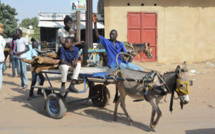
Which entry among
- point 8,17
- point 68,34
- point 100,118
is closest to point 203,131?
point 100,118

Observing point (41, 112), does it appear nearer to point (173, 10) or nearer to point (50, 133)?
point (50, 133)

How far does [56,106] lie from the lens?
19.0ft

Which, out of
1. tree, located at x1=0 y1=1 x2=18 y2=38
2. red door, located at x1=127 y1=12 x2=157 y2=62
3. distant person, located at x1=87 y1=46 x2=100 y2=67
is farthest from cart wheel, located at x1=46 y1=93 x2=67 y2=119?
tree, located at x1=0 y1=1 x2=18 y2=38

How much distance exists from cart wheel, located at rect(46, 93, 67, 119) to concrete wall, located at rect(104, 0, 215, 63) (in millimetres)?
10485

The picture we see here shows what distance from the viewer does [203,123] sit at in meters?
5.50

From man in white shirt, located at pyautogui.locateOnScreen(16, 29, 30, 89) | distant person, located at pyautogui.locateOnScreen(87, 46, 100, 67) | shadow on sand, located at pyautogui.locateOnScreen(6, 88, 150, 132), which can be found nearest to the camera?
shadow on sand, located at pyautogui.locateOnScreen(6, 88, 150, 132)

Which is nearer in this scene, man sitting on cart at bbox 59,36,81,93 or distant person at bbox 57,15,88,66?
man sitting on cart at bbox 59,36,81,93

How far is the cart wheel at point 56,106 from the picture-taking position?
561 cm

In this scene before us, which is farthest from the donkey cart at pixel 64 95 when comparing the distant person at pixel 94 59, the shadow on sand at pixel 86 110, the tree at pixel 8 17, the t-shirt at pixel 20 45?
the tree at pixel 8 17

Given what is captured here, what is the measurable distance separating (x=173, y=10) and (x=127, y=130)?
13.0 metres

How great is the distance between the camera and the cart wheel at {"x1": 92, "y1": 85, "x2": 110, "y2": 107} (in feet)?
21.8

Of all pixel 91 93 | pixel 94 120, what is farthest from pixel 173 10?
pixel 94 120

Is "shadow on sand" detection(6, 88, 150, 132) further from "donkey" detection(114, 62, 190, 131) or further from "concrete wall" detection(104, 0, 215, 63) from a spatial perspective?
"concrete wall" detection(104, 0, 215, 63)

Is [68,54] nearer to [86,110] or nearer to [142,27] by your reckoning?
[86,110]
